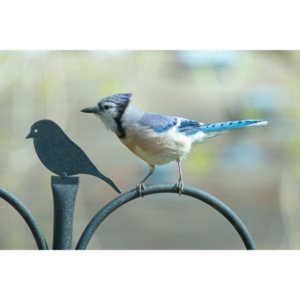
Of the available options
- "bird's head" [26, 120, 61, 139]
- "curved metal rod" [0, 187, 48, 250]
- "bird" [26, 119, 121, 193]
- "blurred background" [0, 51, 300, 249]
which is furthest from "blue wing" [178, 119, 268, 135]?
"curved metal rod" [0, 187, 48, 250]

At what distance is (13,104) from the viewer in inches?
81.1

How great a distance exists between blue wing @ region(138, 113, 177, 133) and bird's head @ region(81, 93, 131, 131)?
0.09 meters

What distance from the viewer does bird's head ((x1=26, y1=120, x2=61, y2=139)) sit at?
1814 mm

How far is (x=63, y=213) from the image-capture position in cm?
162

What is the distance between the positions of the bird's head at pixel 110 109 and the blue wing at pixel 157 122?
0.09m

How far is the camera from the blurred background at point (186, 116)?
2037 millimetres

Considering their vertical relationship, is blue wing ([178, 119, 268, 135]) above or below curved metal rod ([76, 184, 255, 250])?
above

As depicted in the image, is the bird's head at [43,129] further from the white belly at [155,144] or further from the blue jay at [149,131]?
the white belly at [155,144]

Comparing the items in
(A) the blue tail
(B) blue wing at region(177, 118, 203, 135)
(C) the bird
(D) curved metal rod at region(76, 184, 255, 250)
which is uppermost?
(B) blue wing at region(177, 118, 203, 135)

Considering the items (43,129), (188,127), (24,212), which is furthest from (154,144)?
(24,212)

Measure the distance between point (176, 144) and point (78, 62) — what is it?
0.53 meters

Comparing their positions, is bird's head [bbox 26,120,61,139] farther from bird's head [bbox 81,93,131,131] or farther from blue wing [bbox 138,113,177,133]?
blue wing [bbox 138,113,177,133]

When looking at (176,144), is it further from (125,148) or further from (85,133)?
(85,133)

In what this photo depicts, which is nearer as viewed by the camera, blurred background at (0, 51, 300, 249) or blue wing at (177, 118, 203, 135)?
blue wing at (177, 118, 203, 135)
